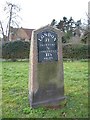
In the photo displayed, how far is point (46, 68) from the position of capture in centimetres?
572

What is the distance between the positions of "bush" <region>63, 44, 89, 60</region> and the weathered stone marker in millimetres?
15347

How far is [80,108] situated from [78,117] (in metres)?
0.47

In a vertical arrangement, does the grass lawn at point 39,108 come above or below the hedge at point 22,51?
below

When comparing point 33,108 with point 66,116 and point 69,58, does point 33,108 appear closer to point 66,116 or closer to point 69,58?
point 66,116

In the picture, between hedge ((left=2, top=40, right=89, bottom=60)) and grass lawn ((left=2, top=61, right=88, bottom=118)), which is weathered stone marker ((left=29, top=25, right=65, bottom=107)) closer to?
grass lawn ((left=2, top=61, right=88, bottom=118))

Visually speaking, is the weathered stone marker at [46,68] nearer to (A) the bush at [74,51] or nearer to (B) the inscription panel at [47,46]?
(B) the inscription panel at [47,46]

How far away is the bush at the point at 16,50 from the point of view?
20.6m

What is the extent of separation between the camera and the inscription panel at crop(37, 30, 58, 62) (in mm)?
5660

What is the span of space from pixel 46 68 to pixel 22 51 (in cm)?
1511

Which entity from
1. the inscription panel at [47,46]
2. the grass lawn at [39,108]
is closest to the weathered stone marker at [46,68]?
the inscription panel at [47,46]

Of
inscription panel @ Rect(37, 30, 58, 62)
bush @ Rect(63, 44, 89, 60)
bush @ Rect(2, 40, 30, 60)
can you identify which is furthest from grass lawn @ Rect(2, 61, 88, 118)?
bush @ Rect(63, 44, 89, 60)

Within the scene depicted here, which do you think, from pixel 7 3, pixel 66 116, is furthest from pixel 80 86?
pixel 7 3

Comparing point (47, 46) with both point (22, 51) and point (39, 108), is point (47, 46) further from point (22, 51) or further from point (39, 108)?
point (22, 51)

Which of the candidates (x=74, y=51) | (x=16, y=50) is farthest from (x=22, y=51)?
(x=74, y=51)
